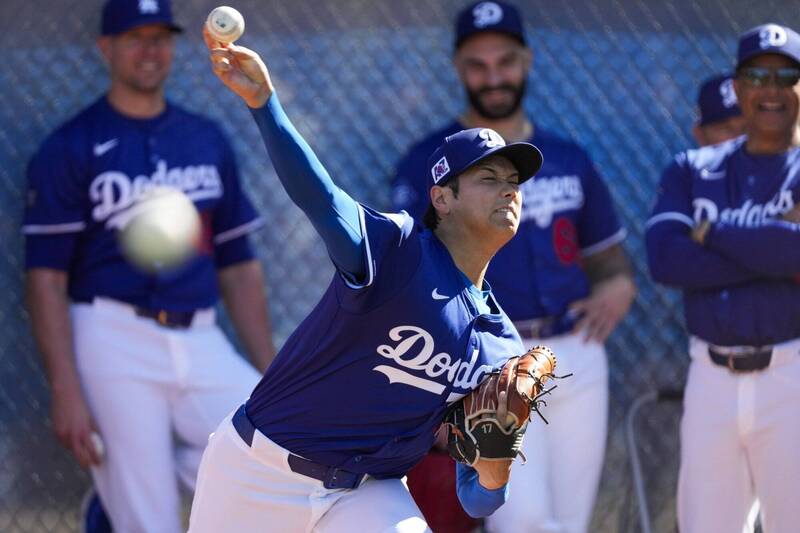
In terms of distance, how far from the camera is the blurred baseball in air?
484 centimetres

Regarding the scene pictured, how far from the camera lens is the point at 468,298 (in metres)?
3.52

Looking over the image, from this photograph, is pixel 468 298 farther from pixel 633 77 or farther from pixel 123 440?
pixel 633 77

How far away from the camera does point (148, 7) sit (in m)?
4.94

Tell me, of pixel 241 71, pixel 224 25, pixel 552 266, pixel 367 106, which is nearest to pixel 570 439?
pixel 552 266

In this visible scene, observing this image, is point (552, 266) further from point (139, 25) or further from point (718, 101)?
point (139, 25)

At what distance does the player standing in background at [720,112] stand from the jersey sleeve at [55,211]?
2.38 m

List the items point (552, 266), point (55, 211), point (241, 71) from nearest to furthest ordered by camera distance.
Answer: point (241, 71) < point (55, 211) < point (552, 266)

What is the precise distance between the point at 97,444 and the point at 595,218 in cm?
198

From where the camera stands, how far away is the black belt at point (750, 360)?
14.6ft

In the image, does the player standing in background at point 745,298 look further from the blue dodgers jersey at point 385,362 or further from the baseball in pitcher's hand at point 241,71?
the baseball in pitcher's hand at point 241,71

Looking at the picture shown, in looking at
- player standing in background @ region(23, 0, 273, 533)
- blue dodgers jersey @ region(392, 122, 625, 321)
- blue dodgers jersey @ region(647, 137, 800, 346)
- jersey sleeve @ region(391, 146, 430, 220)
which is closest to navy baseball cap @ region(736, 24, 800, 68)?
blue dodgers jersey @ region(647, 137, 800, 346)

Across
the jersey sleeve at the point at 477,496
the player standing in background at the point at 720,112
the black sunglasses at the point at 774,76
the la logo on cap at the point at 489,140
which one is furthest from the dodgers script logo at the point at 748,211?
the jersey sleeve at the point at 477,496

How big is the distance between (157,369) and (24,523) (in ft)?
3.02

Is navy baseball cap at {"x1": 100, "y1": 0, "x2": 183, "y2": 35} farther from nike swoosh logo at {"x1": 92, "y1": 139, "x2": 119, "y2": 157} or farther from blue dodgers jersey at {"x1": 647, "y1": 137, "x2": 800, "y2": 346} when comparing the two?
blue dodgers jersey at {"x1": 647, "y1": 137, "x2": 800, "y2": 346}
